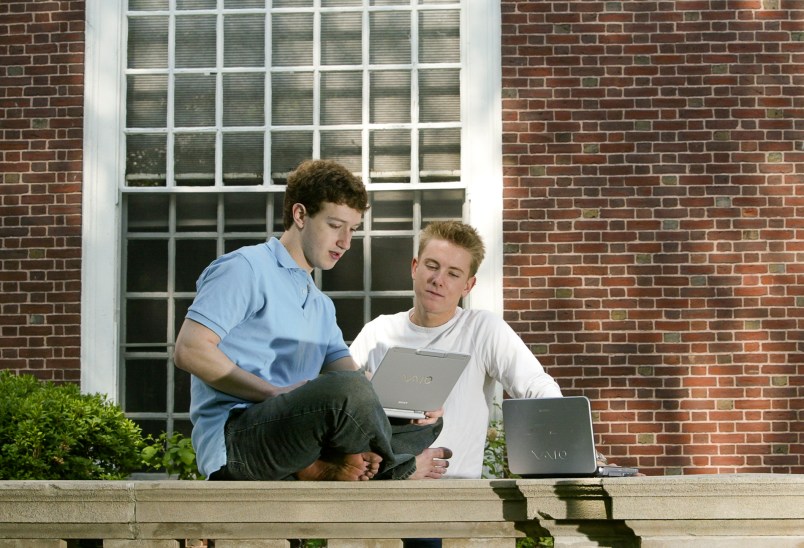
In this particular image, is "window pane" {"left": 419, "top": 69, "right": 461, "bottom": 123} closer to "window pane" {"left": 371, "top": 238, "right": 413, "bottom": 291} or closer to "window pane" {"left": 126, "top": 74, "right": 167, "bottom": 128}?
"window pane" {"left": 371, "top": 238, "right": 413, "bottom": 291}

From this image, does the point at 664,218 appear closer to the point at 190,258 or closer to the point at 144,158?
the point at 190,258

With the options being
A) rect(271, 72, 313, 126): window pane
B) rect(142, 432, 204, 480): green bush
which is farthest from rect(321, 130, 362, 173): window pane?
rect(142, 432, 204, 480): green bush

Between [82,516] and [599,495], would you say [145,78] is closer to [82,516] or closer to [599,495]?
[82,516]

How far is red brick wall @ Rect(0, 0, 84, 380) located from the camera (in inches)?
271

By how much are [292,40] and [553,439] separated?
479 cm

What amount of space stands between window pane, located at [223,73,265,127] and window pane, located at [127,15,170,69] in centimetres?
49

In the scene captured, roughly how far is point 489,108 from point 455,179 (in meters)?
0.52

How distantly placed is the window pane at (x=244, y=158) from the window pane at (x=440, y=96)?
1.14 metres

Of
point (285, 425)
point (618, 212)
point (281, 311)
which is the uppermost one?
point (618, 212)

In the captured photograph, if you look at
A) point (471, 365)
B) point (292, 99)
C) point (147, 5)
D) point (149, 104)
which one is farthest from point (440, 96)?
point (471, 365)

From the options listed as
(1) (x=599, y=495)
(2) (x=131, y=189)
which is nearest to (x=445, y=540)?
(1) (x=599, y=495)

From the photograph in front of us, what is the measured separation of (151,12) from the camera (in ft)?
23.3

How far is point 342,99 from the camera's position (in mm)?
6984

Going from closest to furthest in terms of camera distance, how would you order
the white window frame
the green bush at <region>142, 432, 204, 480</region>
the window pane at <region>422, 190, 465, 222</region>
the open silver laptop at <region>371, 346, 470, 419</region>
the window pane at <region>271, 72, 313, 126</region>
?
the open silver laptop at <region>371, 346, 470, 419</region> < the green bush at <region>142, 432, 204, 480</region> < the white window frame < the window pane at <region>422, 190, 465, 222</region> < the window pane at <region>271, 72, 313, 126</region>
